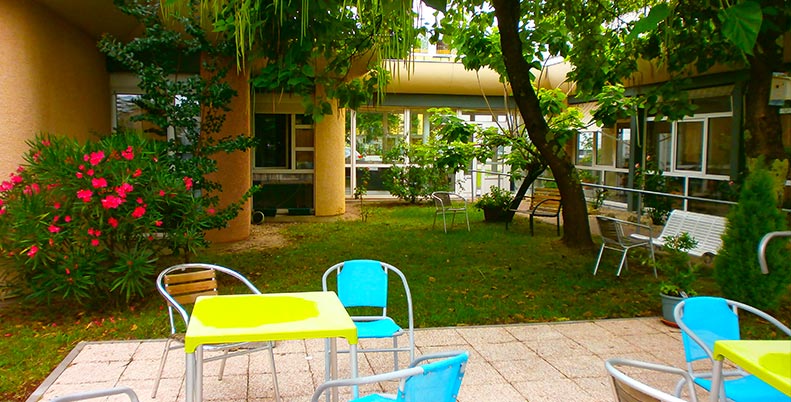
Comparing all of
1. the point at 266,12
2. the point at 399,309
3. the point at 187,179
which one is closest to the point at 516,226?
the point at 399,309

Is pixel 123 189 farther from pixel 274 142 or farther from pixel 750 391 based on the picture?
pixel 274 142

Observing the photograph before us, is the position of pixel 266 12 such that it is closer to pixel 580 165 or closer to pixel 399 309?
pixel 399 309

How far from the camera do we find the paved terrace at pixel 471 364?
4008 millimetres

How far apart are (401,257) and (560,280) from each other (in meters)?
2.32

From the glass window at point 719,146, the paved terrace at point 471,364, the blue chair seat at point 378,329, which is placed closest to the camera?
the blue chair seat at point 378,329

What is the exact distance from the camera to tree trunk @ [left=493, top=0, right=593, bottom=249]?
8492mm

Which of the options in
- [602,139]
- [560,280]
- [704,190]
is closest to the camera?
[560,280]

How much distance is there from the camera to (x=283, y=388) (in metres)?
Answer: 4.07

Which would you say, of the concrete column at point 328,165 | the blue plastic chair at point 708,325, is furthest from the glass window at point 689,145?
the blue plastic chair at point 708,325

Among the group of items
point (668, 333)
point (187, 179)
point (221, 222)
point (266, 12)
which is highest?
point (266, 12)

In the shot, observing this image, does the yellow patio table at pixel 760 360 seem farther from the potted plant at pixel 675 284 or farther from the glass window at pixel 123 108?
the glass window at pixel 123 108

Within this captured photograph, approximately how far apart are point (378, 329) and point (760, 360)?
2.08m

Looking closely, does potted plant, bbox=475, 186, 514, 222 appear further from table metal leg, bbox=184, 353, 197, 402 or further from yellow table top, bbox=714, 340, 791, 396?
table metal leg, bbox=184, 353, 197, 402

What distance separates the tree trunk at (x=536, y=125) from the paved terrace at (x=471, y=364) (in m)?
3.77
